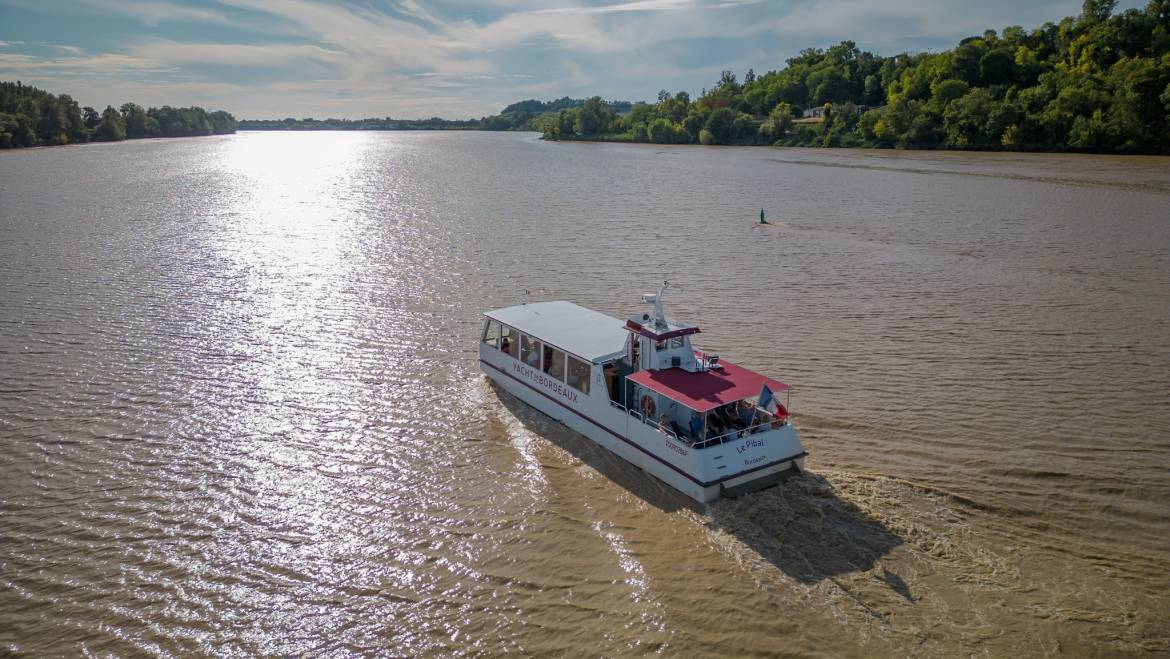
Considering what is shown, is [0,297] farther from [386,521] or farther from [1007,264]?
[1007,264]

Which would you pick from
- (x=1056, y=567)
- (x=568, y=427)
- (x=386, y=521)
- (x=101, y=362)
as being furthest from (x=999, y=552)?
(x=101, y=362)

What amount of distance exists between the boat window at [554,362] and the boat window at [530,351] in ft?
1.04

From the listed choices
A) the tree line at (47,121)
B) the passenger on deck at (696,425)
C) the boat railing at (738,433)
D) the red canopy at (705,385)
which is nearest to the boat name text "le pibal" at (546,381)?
the red canopy at (705,385)

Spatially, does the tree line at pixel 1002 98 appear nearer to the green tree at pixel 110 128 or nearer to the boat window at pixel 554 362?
the boat window at pixel 554 362

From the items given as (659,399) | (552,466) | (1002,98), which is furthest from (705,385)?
(1002,98)

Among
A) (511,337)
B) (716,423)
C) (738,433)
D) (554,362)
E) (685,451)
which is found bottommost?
(685,451)

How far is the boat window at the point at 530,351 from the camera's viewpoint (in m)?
19.7

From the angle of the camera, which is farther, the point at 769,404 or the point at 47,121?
the point at 47,121

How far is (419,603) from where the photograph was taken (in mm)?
12656

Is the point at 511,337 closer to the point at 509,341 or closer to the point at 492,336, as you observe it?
the point at 509,341

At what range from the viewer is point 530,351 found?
1997 cm

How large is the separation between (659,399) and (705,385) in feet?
4.10

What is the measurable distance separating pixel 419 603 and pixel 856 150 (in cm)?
12734

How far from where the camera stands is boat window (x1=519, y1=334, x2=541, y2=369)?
19.7 metres
